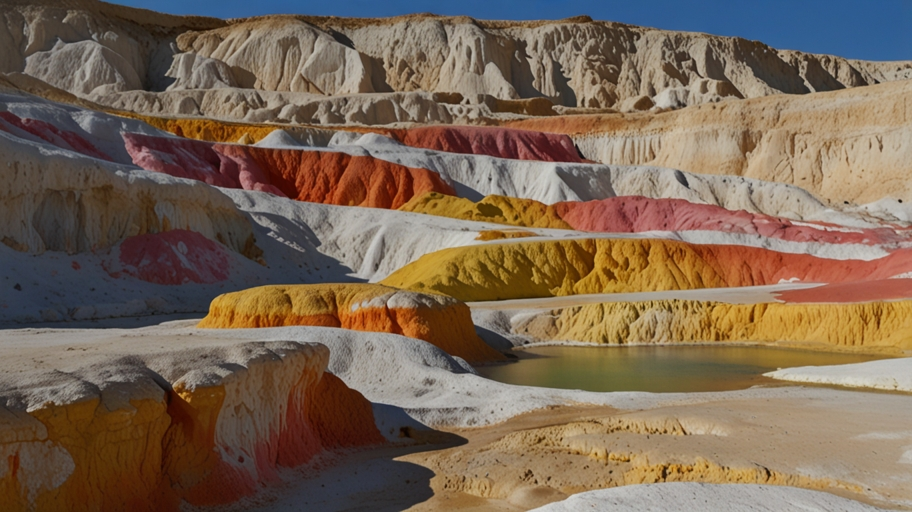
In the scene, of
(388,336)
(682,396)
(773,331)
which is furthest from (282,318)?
(773,331)

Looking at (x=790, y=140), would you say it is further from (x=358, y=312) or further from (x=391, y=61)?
(x=358, y=312)

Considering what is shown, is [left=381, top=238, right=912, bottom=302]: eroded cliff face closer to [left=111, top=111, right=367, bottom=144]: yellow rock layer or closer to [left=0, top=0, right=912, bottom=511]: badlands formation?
[left=0, top=0, right=912, bottom=511]: badlands formation

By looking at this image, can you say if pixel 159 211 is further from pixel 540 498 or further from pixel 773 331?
pixel 540 498

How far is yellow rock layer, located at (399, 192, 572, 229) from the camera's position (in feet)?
183

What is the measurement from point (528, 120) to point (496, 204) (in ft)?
101

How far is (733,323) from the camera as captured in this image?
1175 inches

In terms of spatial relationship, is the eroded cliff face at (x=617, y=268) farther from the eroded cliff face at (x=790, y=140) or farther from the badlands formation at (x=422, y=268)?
the eroded cliff face at (x=790, y=140)

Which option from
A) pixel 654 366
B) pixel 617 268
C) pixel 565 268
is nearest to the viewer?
pixel 654 366

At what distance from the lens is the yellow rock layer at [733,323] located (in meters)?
27.0

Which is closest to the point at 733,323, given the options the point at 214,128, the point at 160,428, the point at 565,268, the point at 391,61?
the point at 565,268

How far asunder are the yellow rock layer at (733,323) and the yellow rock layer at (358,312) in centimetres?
582

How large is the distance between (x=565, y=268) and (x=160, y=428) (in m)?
32.0

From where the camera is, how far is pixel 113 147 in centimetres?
5159

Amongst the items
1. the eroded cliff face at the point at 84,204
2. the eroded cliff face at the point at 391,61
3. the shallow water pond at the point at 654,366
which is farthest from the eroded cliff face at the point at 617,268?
the eroded cliff face at the point at 391,61
